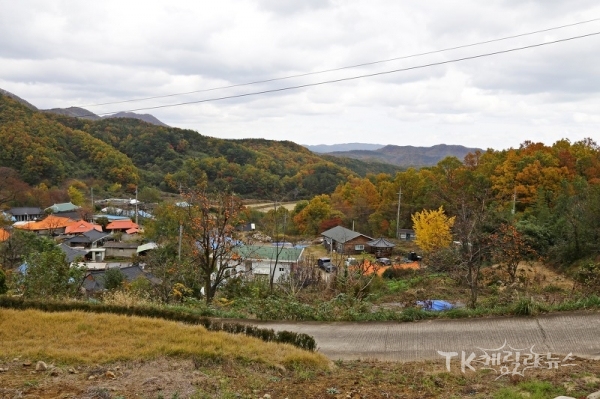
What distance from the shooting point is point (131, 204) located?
52594 millimetres

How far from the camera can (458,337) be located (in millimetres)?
6898

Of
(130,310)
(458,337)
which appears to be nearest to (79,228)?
(130,310)

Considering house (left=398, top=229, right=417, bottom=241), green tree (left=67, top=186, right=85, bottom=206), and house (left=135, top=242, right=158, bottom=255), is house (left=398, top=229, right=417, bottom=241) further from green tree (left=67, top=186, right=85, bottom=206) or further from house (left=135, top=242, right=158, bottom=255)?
green tree (left=67, top=186, right=85, bottom=206)

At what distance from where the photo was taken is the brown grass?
5941 mm

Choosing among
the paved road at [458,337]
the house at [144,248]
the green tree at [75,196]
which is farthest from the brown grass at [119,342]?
the green tree at [75,196]

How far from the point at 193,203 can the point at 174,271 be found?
185 cm

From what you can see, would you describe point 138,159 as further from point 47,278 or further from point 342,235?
point 47,278

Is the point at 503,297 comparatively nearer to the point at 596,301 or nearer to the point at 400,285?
the point at 596,301

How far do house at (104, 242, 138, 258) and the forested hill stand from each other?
38.5 ft

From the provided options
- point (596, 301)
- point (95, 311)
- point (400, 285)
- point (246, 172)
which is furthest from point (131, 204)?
point (596, 301)

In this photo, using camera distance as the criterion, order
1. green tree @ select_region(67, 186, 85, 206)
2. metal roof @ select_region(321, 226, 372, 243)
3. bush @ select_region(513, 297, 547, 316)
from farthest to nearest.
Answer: green tree @ select_region(67, 186, 85, 206) → metal roof @ select_region(321, 226, 372, 243) → bush @ select_region(513, 297, 547, 316)

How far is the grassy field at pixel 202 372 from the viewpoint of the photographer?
4719 mm

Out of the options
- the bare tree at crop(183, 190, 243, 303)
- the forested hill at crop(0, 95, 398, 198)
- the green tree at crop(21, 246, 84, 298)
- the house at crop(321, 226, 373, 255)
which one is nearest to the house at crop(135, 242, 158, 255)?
the house at crop(321, 226, 373, 255)

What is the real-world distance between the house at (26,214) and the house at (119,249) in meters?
A: 15.4
